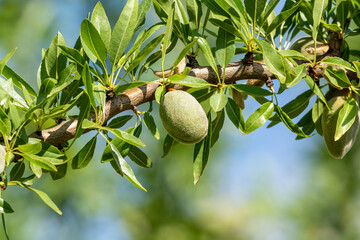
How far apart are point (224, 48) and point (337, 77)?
20 cm

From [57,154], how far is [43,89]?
0.10m

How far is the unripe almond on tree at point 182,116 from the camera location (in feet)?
2.17

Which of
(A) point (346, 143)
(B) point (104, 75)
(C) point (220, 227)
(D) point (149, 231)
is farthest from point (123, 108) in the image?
(C) point (220, 227)

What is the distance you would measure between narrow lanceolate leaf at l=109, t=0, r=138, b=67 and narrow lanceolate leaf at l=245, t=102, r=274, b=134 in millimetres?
232

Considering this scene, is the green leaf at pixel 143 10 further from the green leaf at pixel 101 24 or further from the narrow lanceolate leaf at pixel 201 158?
the narrow lanceolate leaf at pixel 201 158

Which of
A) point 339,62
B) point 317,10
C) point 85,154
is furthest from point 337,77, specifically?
point 85,154

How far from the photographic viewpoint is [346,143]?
2.68ft

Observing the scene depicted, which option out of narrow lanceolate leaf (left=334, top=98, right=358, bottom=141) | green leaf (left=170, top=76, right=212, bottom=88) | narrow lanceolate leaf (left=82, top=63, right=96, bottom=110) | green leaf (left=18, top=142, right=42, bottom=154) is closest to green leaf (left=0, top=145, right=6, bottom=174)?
green leaf (left=18, top=142, right=42, bottom=154)

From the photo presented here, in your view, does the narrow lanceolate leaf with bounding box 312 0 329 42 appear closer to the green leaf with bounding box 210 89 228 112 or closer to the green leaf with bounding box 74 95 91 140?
the green leaf with bounding box 210 89 228 112

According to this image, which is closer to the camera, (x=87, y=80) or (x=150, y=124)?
(x=87, y=80)

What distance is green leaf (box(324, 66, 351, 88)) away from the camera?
29.6 inches

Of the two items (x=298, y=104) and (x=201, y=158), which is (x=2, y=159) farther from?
(x=298, y=104)

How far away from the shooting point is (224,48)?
→ 0.74 meters

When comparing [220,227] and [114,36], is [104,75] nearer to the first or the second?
[114,36]
